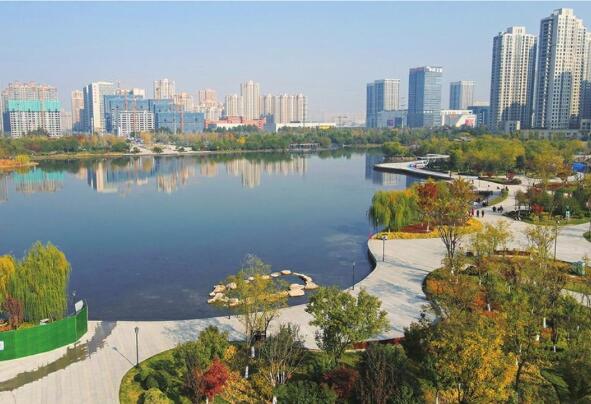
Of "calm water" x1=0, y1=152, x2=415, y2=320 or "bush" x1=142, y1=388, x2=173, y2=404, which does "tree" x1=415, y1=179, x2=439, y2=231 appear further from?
"bush" x1=142, y1=388, x2=173, y2=404

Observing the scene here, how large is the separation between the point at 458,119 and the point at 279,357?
14974 cm

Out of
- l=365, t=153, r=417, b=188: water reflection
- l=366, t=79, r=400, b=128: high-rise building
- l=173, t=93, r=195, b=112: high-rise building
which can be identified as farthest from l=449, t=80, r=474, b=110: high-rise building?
l=365, t=153, r=417, b=188: water reflection

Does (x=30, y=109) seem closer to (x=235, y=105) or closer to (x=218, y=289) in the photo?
(x=235, y=105)

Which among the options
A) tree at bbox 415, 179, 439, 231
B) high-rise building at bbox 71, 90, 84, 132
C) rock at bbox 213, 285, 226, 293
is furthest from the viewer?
high-rise building at bbox 71, 90, 84, 132

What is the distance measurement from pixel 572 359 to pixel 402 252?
10974 millimetres

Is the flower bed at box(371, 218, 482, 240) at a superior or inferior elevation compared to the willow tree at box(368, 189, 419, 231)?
inferior

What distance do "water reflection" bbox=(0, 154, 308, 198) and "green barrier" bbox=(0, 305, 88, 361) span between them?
31685 mm

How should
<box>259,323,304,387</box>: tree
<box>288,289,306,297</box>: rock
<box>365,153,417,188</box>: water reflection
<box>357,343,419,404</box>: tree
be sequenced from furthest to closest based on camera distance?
1. <box>365,153,417,188</box>: water reflection
2. <box>288,289,306,297</box>: rock
3. <box>259,323,304,387</box>: tree
4. <box>357,343,419,404</box>: tree

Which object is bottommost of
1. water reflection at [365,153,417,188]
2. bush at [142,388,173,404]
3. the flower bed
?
bush at [142,388,173,404]

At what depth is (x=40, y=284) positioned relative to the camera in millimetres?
13531

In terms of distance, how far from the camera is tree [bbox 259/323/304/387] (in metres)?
10.5

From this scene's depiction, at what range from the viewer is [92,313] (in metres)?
16.5

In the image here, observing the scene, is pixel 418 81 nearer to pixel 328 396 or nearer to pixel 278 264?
pixel 278 264

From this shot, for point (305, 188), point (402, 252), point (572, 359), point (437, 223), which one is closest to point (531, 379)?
point (572, 359)
